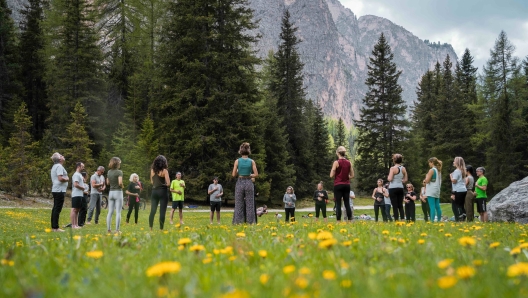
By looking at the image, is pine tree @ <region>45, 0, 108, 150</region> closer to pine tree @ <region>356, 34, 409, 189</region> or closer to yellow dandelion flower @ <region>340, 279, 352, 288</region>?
pine tree @ <region>356, 34, 409, 189</region>

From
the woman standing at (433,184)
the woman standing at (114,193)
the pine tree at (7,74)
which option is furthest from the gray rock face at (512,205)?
the pine tree at (7,74)

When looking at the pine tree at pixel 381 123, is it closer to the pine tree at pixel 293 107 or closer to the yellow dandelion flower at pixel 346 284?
the pine tree at pixel 293 107

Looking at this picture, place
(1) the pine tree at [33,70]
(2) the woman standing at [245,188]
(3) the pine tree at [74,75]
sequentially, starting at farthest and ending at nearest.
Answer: (1) the pine tree at [33,70], (3) the pine tree at [74,75], (2) the woman standing at [245,188]

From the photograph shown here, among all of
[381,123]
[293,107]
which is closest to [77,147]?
[293,107]

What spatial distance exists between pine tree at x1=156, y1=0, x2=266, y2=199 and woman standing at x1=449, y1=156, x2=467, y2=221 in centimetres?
2176

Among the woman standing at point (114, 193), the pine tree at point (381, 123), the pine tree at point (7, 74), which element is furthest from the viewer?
the pine tree at point (381, 123)

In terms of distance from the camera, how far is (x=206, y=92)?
34062mm

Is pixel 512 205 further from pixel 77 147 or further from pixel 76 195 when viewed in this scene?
pixel 77 147

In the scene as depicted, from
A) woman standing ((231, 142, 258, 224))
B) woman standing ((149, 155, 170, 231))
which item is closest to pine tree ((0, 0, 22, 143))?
woman standing ((149, 155, 170, 231))

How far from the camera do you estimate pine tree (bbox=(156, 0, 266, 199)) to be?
3253cm

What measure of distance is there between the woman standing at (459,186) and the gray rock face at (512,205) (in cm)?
143

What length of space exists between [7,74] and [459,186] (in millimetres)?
49108

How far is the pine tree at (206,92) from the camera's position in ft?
107

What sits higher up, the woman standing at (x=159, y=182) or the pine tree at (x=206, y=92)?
the pine tree at (x=206, y=92)
